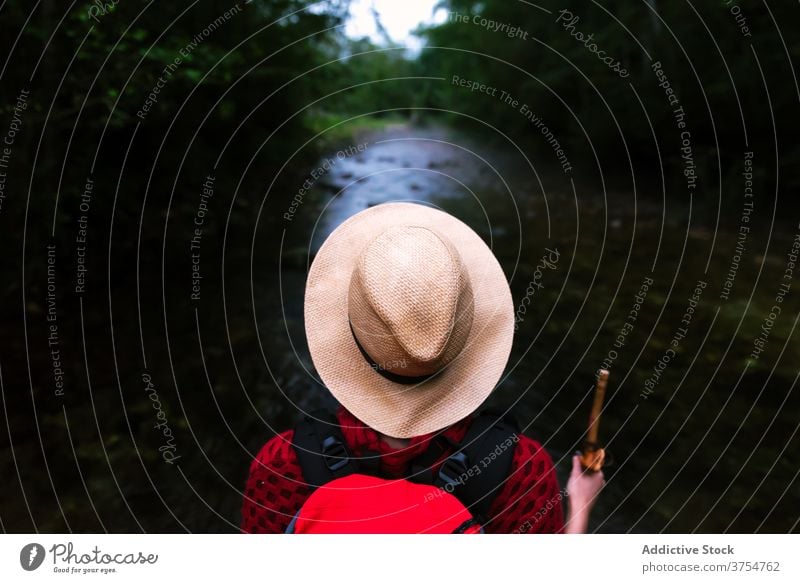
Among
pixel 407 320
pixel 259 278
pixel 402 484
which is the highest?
pixel 259 278

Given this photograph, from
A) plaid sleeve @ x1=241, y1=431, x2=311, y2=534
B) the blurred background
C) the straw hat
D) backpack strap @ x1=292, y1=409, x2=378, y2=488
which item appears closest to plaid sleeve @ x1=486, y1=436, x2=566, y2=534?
the straw hat

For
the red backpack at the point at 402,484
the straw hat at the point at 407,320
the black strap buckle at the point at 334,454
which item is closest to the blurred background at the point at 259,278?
the straw hat at the point at 407,320

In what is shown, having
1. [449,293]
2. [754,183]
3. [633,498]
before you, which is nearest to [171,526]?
[633,498]

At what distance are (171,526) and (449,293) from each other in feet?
8.28

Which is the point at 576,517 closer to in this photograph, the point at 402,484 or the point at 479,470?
the point at 479,470

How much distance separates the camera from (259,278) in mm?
5754

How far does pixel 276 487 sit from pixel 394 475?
24 centimetres

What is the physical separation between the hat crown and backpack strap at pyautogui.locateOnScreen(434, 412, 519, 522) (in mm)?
176

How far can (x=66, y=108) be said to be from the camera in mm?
3895

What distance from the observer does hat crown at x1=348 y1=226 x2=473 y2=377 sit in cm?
114

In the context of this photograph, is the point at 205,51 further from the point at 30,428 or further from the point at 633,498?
the point at 633,498
